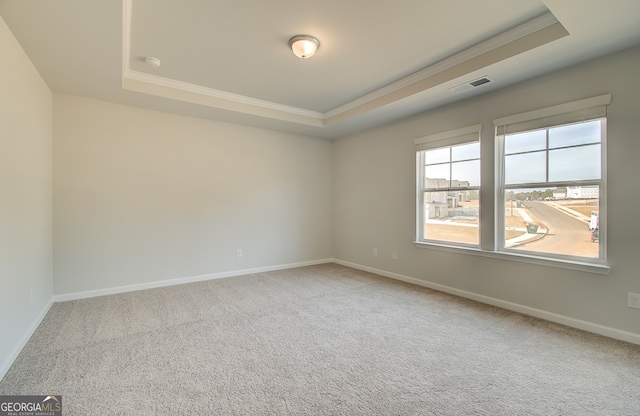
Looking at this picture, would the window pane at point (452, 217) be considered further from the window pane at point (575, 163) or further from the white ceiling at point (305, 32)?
the white ceiling at point (305, 32)

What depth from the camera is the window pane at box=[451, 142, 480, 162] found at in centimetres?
370

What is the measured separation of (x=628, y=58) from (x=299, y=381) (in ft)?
12.5

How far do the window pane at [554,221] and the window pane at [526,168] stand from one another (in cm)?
13

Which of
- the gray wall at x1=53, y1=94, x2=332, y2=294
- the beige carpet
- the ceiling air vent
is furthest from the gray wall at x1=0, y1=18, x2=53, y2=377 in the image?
the ceiling air vent

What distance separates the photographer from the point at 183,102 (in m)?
3.78

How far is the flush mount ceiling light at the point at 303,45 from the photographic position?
2.70 metres

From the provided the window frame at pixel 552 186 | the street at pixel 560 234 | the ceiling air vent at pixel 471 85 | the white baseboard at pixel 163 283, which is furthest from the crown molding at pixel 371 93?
the white baseboard at pixel 163 283

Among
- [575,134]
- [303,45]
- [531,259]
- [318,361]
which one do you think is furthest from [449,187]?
[318,361]

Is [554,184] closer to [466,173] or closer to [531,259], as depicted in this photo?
[531,259]

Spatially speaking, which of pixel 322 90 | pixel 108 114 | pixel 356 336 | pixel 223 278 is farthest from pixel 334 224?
pixel 108 114

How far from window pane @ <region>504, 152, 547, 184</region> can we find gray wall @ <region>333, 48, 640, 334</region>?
0.19 meters

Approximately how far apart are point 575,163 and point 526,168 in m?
0.42

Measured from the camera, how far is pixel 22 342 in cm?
239

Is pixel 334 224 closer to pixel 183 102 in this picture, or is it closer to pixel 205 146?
pixel 205 146
